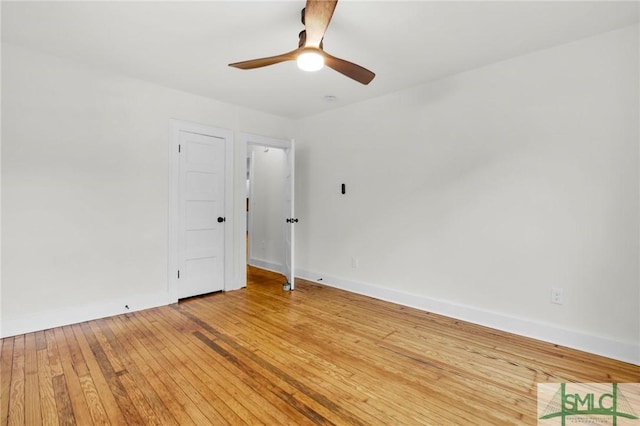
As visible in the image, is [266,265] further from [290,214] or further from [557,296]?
[557,296]

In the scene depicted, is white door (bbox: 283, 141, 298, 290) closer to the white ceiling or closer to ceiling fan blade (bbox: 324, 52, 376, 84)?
the white ceiling

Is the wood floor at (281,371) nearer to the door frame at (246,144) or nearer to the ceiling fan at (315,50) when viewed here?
the door frame at (246,144)

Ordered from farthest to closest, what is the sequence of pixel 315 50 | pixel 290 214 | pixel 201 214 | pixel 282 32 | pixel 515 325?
pixel 290 214
pixel 201 214
pixel 515 325
pixel 282 32
pixel 315 50

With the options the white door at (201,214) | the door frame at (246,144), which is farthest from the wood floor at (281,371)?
the door frame at (246,144)

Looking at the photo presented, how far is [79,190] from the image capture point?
295cm

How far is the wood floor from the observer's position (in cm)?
171

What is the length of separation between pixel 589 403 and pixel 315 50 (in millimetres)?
2778

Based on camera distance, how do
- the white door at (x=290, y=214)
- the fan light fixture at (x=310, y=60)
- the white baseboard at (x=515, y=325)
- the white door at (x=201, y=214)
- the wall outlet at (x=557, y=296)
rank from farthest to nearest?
the white door at (x=290, y=214) < the white door at (x=201, y=214) < the wall outlet at (x=557, y=296) < the white baseboard at (x=515, y=325) < the fan light fixture at (x=310, y=60)

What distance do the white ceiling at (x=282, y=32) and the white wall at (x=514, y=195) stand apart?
0.97ft

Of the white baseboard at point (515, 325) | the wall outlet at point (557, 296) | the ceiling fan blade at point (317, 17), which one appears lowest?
the white baseboard at point (515, 325)

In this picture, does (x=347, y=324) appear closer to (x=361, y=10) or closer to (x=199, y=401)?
(x=199, y=401)

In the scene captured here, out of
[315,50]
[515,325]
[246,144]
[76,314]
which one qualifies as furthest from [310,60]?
[76,314]

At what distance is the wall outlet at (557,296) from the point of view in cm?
257

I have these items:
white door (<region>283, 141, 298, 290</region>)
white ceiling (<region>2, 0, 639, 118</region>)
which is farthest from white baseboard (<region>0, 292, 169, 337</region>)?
white ceiling (<region>2, 0, 639, 118</region>)
